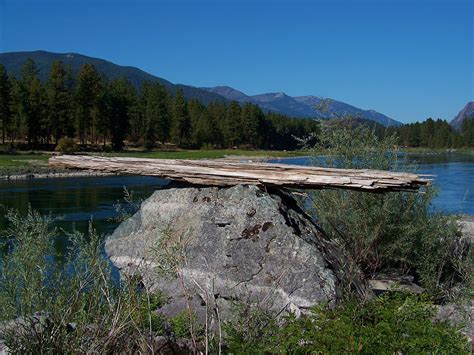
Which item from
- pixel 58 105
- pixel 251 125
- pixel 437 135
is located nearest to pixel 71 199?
pixel 58 105

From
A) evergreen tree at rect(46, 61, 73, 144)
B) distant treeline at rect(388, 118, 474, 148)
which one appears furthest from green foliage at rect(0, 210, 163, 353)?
distant treeline at rect(388, 118, 474, 148)

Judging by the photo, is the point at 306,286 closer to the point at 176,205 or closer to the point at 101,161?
the point at 176,205

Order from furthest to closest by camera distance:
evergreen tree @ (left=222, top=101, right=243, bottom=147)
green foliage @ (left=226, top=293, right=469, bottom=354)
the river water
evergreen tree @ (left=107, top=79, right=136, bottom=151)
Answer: evergreen tree @ (left=222, top=101, right=243, bottom=147), evergreen tree @ (left=107, top=79, right=136, bottom=151), the river water, green foliage @ (left=226, top=293, right=469, bottom=354)

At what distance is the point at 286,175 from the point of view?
861cm

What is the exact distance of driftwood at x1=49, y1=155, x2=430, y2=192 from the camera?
789 centimetres

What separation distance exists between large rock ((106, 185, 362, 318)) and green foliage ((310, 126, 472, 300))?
286 cm

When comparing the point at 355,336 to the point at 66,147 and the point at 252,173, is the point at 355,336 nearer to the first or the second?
the point at 252,173

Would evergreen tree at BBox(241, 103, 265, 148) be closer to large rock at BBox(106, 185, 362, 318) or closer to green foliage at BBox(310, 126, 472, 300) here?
green foliage at BBox(310, 126, 472, 300)

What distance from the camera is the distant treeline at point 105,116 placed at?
70875 mm

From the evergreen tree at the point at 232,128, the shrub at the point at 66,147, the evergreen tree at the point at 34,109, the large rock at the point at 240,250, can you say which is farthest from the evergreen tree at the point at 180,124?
the large rock at the point at 240,250

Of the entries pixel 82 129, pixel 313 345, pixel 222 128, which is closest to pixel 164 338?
pixel 313 345

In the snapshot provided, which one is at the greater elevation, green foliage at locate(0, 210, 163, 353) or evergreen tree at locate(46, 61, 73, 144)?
evergreen tree at locate(46, 61, 73, 144)

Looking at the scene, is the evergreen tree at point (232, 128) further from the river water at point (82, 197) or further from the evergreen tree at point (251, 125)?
the river water at point (82, 197)

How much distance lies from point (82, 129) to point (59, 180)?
34240 mm
